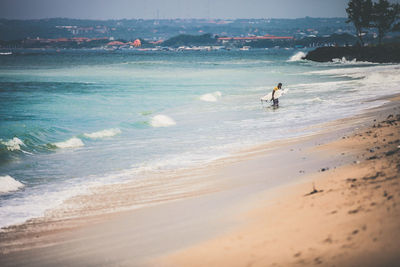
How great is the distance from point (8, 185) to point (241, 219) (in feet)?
20.3

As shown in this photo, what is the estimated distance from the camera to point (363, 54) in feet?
268

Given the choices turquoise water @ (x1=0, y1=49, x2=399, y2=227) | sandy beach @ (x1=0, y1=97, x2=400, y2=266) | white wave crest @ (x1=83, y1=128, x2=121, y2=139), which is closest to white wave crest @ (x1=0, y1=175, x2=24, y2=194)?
turquoise water @ (x1=0, y1=49, x2=399, y2=227)

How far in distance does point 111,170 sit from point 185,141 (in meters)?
4.06

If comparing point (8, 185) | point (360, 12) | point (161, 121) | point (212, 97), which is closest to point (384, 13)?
point (360, 12)

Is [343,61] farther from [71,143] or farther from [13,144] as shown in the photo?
[13,144]

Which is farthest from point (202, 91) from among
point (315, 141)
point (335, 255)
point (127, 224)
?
point (335, 255)

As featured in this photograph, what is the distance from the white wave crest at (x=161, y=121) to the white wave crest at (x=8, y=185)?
31.2 feet

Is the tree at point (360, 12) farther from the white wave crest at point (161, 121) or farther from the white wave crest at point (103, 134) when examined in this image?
the white wave crest at point (103, 134)

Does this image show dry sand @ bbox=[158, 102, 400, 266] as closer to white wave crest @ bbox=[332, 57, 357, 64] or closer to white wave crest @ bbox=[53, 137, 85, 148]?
white wave crest @ bbox=[53, 137, 85, 148]

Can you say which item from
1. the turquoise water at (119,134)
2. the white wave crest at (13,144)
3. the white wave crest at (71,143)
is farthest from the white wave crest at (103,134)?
the white wave crest at (13,144)

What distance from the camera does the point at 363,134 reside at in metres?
10.2

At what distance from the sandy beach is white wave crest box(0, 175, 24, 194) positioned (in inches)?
82.9

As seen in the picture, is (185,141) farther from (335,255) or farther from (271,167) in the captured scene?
(335,255)

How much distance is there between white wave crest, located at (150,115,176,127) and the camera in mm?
18877
